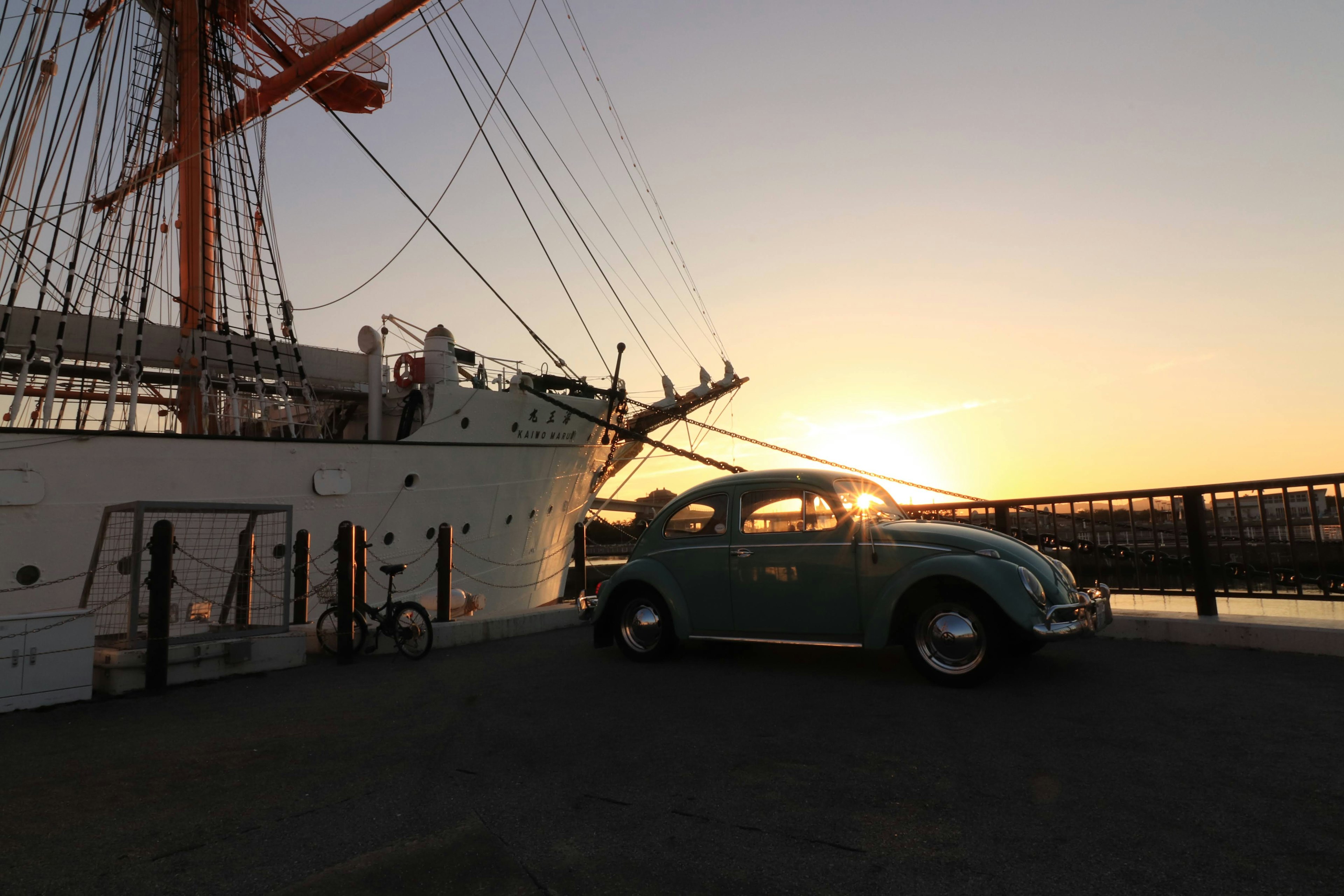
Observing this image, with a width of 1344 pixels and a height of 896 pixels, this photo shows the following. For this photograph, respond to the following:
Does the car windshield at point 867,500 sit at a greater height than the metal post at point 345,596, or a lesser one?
greater

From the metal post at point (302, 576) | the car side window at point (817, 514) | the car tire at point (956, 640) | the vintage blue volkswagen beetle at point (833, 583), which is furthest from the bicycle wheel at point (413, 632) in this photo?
the car tire at point (956, 640)

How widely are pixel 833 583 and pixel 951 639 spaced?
98cm

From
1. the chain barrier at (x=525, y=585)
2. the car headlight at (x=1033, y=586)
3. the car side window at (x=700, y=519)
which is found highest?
the car side window at (x=700, y=519)

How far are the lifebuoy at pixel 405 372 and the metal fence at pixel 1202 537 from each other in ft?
42.4

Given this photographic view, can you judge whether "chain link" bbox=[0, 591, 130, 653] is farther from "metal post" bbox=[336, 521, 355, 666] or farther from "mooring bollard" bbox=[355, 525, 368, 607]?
"mooring bollard" bbox=[355, 525, 368, 607]

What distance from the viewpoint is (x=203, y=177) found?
1942cm

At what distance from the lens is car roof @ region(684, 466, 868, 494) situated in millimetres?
6305

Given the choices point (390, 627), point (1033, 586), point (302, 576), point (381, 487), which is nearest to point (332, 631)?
point (390, 627)

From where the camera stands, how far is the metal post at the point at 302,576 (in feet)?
33.4

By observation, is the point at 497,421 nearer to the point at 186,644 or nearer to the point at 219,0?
the point at 186,644

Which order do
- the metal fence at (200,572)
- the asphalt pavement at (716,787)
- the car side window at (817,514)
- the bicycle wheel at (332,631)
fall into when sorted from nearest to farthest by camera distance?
the asphalt pavement at (716,787) → the car side window at (817,514) → the metal fence at (200,572) → the bicycle wheel at (332,631)

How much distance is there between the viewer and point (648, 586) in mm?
7043

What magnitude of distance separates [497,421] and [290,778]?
14884 millimetres

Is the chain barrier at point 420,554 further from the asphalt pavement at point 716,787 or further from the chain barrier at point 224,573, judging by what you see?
the asphalt pavement at point 716,787
